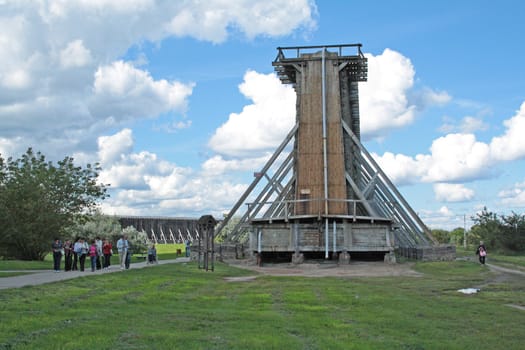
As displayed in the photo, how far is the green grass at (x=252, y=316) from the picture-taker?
9281 millimetres

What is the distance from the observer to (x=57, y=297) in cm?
1387

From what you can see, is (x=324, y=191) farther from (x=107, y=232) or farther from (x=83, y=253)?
(x=107, y=232)

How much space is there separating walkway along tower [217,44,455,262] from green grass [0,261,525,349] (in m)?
12.8

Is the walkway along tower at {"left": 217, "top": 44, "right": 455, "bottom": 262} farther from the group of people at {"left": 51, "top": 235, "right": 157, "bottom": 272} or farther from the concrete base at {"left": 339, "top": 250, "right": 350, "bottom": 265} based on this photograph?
the group of people at {"left": 51, "top": 235, "right": 157, "bottom": 272}

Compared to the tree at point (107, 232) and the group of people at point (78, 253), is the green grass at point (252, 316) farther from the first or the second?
the tree at point (107, 232)

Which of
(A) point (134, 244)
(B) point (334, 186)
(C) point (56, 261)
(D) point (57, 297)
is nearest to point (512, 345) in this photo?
(D) point (57, 297)

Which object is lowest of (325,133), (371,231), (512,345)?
(512,345)

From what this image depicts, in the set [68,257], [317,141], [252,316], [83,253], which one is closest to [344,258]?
[317,141]

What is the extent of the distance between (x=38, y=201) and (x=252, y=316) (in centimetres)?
2770

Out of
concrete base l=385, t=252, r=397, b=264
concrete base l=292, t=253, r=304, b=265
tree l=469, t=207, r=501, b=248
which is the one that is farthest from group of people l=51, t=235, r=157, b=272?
tree l=469, t=207, r=501, b=248

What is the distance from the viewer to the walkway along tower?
109ft

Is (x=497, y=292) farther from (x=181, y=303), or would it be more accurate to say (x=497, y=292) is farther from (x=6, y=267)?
(x=6, y=267)

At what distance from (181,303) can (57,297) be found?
268 cm

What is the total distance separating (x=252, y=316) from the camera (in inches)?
483
